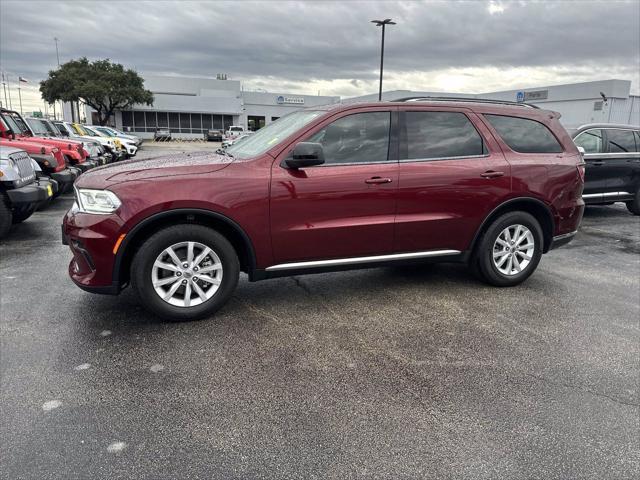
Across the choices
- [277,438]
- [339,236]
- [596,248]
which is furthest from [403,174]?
[596,248]

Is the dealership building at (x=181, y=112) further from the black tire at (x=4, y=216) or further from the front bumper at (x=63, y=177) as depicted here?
the black tire at (x=4, y=216)

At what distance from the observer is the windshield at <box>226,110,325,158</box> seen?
4.33 m

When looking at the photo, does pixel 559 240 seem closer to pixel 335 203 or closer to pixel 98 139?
pixel 335 203

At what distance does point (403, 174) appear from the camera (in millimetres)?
4484

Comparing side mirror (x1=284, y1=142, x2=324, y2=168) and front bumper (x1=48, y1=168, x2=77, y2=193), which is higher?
side mirror (x1=284, y1=142, x2=324, y2=168)

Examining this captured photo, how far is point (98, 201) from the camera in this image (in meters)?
3.79

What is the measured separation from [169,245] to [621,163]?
930 cm

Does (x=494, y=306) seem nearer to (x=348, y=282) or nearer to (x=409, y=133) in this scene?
(x=348, y=282)

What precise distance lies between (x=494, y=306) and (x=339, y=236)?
168cm

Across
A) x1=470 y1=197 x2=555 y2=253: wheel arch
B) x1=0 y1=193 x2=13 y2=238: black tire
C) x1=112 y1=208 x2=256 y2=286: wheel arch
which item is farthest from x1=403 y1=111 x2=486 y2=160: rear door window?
x1=0 y1=193 x2=13 y2=238: black tire

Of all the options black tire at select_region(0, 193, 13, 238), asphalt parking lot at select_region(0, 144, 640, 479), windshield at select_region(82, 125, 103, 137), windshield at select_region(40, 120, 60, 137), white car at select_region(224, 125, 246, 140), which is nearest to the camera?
asphalt parking lot at select_region(0, 144, 640, 479)

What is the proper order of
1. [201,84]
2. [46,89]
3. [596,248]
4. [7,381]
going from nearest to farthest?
[7,381] < [596,248] < [46,89] < [201,84]

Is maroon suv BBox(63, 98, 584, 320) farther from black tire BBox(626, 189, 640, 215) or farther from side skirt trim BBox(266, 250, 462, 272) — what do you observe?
black tire BBox(626, 189, 640, 215)

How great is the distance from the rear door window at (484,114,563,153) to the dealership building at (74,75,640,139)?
28920mm
